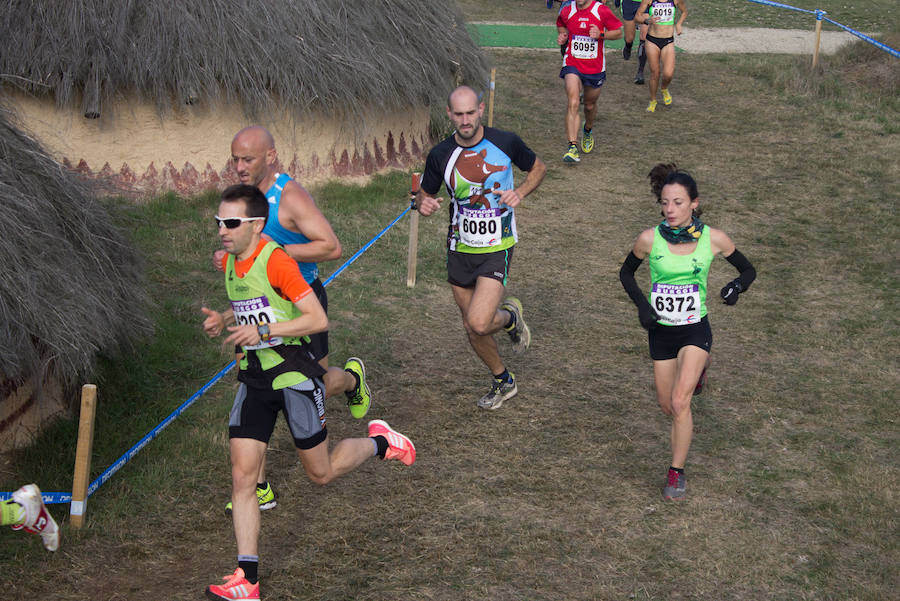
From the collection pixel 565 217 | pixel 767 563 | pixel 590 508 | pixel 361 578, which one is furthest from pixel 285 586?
pixel 565 217

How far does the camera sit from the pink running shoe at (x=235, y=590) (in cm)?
469

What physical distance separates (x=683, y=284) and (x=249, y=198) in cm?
260

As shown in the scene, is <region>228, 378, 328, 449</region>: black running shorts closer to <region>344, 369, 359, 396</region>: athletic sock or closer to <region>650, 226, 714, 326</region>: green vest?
<region>344, 369, 359, 396</region>: athletic sock

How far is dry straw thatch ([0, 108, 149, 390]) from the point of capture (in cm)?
558

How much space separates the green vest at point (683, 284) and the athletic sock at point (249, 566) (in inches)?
106

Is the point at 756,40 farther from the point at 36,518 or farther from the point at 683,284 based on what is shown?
the point at 36,518

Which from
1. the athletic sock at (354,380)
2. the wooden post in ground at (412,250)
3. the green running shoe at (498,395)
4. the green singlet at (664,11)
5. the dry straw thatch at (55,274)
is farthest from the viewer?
the green singlet at (664,11)

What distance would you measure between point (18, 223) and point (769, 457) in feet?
16.2

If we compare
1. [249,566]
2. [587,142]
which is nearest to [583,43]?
[587,142]

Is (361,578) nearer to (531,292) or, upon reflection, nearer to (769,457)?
(769,457)

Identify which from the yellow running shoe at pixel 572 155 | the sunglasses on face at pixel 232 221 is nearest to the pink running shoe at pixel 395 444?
the sunglasses on face at pixel 232 221

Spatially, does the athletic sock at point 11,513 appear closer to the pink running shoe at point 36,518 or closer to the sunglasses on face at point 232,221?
the pink running shoe at point 36,518

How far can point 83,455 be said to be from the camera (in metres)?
5.28

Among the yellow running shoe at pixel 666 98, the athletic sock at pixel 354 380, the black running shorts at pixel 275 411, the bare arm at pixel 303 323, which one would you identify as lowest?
the athletic sock at pixel 354 380
